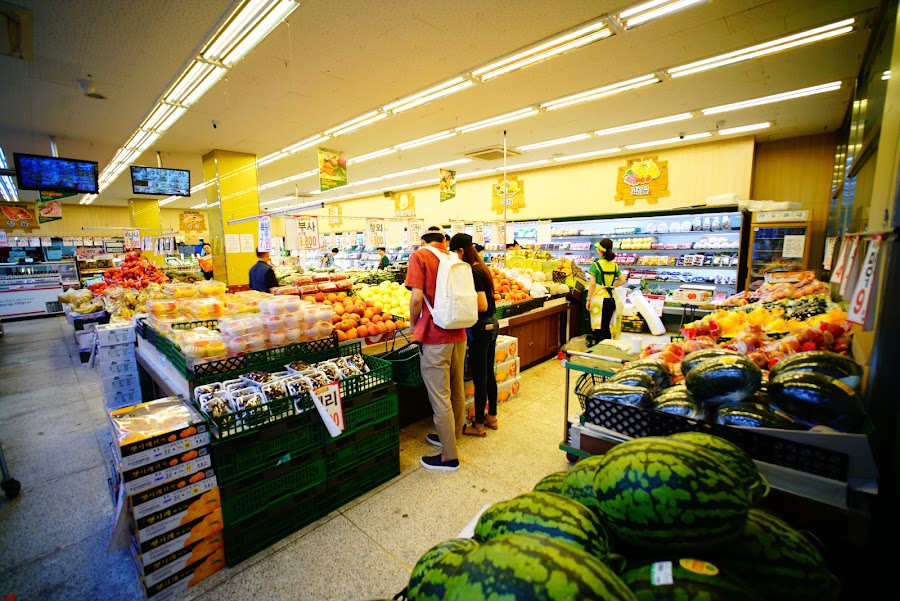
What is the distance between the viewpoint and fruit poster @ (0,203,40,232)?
15031 millimetres

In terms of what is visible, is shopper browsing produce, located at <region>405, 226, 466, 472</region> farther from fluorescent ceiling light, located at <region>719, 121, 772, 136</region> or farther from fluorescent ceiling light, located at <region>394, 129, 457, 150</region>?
fluorescent ceiling light, located at <region>719, 121, 772, 136</region>

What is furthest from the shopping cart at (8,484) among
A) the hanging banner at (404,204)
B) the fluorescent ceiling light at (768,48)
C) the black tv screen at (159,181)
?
the hanging banner at (404,204)

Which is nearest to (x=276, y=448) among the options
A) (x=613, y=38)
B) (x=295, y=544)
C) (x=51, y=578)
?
(x=295, y=544)

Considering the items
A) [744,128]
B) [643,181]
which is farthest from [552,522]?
[643,181]

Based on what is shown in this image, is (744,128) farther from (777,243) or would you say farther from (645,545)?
(645,545)

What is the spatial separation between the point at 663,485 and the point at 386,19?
4.38 metres

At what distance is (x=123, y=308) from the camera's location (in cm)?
559

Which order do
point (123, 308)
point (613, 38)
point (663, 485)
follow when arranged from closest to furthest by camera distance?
point (663, 485) < point (613, 38) < point (123, 308)

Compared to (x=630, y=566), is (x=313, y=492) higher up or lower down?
lower down

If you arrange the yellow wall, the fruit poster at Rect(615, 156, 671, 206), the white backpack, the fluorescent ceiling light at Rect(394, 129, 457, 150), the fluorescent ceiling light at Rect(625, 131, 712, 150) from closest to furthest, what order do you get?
the white backpack, the fluorescent ceiling light at Rect(394, 129, 457, 150), the fluorescent ceiling light at Rect(625, 131, 712, 150), the yellow wall, the fruit poster at Rect(615, 156, 671, 206)

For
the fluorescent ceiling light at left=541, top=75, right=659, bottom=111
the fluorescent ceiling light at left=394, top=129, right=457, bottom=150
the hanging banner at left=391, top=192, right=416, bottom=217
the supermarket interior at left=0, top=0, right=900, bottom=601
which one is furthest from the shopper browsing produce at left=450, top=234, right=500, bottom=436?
the hanging banner at left=391, top=192, right=416, bottom=217

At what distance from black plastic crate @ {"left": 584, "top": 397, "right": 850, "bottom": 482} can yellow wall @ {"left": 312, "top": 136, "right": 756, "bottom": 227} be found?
349 inches

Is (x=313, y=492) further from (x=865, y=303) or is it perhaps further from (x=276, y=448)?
(x=865, y=303)

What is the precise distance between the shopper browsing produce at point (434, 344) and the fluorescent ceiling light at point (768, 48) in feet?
13.9
